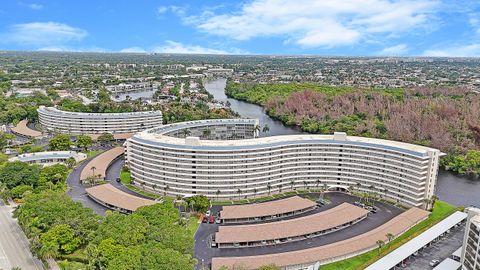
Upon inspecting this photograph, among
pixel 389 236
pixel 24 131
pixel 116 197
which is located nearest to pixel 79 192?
pixel 116 197

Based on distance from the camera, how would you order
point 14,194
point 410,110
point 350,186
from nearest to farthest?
point 14,194 → point 350,186 → point 410,110

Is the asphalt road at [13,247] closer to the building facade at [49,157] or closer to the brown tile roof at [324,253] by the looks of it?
the brown tile roof at [324,253]

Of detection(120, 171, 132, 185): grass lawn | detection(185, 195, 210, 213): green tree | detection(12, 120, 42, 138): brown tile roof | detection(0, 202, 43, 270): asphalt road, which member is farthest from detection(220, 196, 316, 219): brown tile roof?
detection(12, 120, 42, 138): brown tile roof

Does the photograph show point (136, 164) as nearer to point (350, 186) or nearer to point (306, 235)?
point (306, 235)

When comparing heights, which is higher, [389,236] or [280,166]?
[280,166]

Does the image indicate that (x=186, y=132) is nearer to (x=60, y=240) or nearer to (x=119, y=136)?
(x=119, y=136)

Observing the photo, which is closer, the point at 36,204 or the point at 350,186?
the point at 36,204

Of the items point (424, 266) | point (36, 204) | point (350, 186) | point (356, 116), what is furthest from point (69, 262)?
point (356, 116)

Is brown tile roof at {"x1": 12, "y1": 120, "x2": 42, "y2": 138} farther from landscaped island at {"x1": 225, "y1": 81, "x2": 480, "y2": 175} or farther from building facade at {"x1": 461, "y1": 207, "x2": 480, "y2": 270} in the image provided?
building facade at {"x1": 461, "y1": 207, "x2": 480, "y2": 270}
